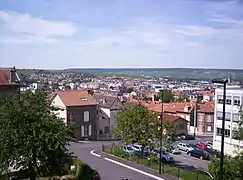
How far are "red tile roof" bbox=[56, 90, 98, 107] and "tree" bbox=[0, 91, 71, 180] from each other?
2168cm

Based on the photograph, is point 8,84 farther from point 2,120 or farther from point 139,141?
point 2,120

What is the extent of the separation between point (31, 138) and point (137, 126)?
38.6 ft

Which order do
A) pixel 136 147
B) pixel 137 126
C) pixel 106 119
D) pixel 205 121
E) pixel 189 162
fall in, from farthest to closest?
pixel 205 121
pixel 106 119
pixel 136 147
pixel 189 162
pixel 137 126

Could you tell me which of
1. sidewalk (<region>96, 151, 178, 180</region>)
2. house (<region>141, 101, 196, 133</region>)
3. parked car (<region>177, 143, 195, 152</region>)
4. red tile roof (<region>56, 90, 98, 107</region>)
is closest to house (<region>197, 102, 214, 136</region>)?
house (<region>141, 101, 196, 133</region>)

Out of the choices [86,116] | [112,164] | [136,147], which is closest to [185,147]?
[136,147]

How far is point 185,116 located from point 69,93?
18.3m

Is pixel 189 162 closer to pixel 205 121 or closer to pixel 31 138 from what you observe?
pixel 31 138

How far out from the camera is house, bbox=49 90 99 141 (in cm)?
3675

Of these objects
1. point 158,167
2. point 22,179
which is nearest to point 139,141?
point 158,167

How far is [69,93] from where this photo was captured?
38.4 m

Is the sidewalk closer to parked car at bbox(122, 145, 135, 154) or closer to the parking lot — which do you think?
parked car at bbox(122, 145, 135, 154)

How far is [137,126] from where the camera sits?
25.1m

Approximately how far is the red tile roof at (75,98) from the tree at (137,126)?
1199 cm

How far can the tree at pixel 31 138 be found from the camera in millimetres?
13977
